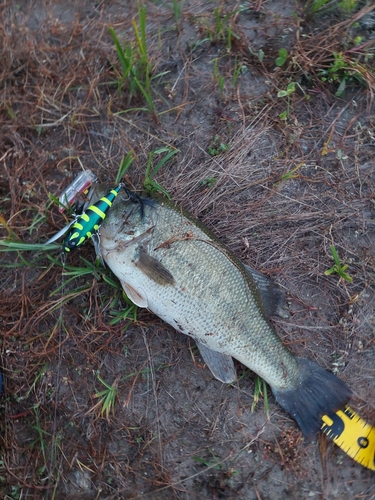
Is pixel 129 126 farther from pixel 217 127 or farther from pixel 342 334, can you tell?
pixel 342 334

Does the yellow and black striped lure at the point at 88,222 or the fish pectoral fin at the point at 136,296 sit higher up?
the yellow and black striped lure at the point at 88,222

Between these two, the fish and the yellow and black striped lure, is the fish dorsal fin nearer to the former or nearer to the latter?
the fish

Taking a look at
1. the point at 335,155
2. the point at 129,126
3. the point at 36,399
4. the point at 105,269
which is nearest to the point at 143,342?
the point at 105,269

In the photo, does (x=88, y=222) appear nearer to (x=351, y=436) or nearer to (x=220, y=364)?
(x=220, y=364)

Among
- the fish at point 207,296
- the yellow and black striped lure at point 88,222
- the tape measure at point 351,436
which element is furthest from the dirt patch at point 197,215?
the yellow and black striped lure at point 88,222

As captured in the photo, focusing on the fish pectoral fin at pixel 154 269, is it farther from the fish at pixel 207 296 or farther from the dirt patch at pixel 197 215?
the dirt patch at pixel 197 215

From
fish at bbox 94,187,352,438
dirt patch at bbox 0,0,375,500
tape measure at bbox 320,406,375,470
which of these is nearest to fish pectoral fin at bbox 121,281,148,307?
fish at bbox 94,187,352,438

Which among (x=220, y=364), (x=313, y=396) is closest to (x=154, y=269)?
(x=220, y=364)
